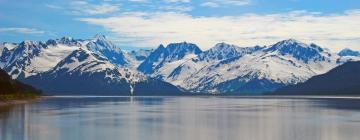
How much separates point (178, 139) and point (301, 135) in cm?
1820

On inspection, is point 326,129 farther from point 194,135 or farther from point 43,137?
point 43,137

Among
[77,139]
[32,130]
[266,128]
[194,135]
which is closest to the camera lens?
[77,139]

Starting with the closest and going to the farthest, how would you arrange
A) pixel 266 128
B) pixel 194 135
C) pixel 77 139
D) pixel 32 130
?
pixel 77 139, pixel 194 135, pixel 32 130, pixel 266 128

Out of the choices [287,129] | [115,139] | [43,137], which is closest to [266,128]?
[287,129]

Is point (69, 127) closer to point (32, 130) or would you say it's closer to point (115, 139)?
point (32, 130)

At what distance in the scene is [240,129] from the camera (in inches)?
3755

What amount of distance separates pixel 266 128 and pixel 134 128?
887 inches

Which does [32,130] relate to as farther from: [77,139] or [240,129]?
[240,129]

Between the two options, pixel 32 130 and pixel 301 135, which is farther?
pixel 32 130

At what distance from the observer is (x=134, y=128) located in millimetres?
98562

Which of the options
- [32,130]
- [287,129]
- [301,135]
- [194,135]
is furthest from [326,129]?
[32,130]

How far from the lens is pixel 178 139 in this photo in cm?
7856

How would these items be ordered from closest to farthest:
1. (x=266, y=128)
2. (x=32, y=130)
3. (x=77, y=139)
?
(x=77, y=139), (x=32, y=130), (x=266, y=128)

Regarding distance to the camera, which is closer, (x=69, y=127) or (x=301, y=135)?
(x=301, y=135)
